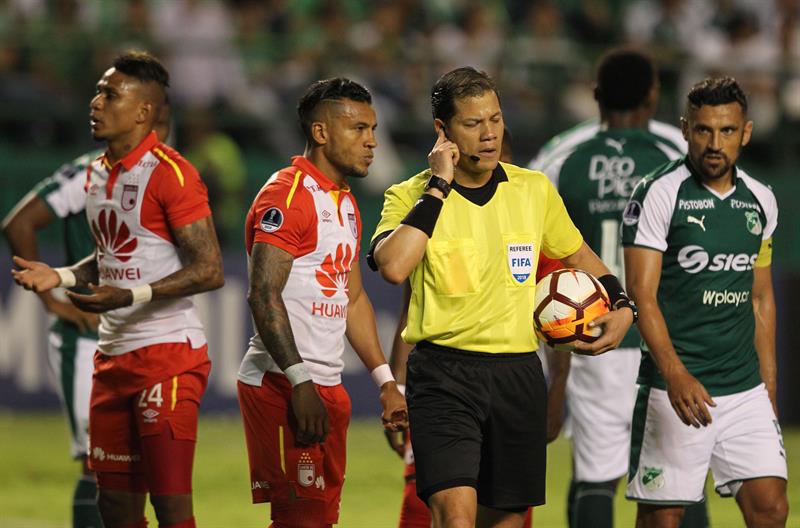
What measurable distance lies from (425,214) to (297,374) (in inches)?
34.3

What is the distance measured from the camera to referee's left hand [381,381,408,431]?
241 inches

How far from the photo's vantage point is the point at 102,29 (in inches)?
622

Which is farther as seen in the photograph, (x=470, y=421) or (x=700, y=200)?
(x=700, y=200)

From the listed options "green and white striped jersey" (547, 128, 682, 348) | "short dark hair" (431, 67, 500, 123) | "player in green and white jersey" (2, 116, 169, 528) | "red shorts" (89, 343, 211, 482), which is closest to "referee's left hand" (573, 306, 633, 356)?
"short dark hair" (431, 67, 500, 123)

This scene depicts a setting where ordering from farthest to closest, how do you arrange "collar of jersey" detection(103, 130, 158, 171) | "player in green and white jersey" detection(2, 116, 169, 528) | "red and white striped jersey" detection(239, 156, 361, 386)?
"player in green and white jersey" detection(2, 116, 169, 528) < "collar of jersey" detection(103, 130, 158, 171) < "red and white striped jersey" detection(239, 156, 361, 386)

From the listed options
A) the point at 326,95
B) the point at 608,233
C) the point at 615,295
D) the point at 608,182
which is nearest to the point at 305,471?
the point at 615,295

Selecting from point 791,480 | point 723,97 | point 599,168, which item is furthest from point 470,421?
point 791,480

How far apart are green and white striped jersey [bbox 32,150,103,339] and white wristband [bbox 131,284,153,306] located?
1632 millimetres

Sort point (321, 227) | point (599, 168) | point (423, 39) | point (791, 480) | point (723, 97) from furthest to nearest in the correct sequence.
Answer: point (423, 39)
point (791, 480)
point (599, 168)
point (723, 97)
point (321, 227)

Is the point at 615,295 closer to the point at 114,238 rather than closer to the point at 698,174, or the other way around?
the point at 698,174

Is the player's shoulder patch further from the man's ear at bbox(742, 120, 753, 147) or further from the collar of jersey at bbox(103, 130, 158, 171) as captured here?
the man's ear at bbox(742, 120, 753, 147)

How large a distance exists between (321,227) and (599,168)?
2.31 m

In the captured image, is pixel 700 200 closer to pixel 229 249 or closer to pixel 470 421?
pixel 470 421

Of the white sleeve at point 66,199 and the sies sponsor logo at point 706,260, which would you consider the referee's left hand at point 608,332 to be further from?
the white sleeve at point 66,199
